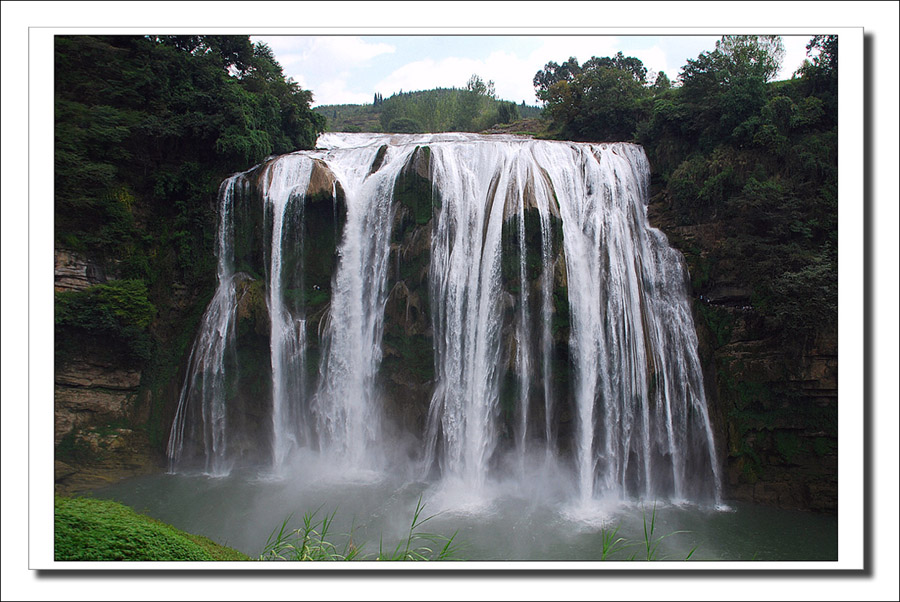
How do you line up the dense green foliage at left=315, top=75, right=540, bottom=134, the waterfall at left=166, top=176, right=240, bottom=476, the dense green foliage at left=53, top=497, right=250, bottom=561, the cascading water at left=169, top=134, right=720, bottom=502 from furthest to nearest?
1. the dense green foliage at left=315, top=75, right=540, bottom=134
2. the waterfall at left=166, top=176, right=240, bottom=476
3. the cascading water at left=169, top=134, right=720, bottom=502
4. the dense green foliage at left=53, top=497, right=250, bottom=561

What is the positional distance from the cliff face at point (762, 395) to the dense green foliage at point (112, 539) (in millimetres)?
9062

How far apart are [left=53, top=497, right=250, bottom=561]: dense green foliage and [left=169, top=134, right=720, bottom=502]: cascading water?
5.57 meters

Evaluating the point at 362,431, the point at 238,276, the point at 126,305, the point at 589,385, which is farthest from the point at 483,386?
the point at 126,305

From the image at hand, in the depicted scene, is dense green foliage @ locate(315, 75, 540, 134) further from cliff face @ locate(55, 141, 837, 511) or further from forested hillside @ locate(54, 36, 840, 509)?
cliff face @ locate(55, 141, 837, 511)

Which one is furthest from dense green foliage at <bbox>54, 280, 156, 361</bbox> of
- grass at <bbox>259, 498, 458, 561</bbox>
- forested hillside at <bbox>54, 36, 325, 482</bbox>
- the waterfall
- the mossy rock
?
the mossy rock

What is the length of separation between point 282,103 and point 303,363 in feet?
24.7

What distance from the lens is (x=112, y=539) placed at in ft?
17.2

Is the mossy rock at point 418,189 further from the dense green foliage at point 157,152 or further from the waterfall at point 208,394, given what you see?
Result: the waterfall at point 208,394

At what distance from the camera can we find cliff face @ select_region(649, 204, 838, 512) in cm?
968

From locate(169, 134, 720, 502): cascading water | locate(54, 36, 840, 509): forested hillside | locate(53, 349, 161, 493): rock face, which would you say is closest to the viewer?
locate(54, 36, 840, 509): forested hillside

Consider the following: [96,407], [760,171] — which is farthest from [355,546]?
[760,171]

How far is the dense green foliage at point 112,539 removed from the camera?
5.20 m

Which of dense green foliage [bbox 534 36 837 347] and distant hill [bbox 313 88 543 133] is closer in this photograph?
dense green foliage [bbox 534 36 837 347]

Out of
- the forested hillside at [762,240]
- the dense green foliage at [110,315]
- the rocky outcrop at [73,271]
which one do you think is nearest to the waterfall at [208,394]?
the dense green foliage at [110,315]
